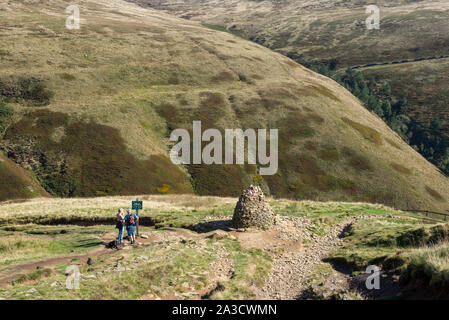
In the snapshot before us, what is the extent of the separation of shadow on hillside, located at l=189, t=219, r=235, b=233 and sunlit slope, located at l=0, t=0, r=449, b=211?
131 ft

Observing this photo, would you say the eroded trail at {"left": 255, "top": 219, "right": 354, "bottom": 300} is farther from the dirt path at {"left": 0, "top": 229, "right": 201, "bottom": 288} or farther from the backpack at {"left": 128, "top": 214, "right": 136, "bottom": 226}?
the backpack at {"left": 128, "top": 214, "right": 136, "bottom": 226}

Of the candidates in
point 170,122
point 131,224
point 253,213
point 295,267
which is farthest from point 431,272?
point 170,122

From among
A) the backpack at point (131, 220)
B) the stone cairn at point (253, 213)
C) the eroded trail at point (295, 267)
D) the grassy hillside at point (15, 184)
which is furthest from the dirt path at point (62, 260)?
the grassy hillside at point (15, 184)

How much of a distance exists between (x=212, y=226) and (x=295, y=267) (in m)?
10.7

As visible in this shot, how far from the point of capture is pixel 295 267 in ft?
70.0

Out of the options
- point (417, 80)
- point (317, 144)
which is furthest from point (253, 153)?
point (417, 80)

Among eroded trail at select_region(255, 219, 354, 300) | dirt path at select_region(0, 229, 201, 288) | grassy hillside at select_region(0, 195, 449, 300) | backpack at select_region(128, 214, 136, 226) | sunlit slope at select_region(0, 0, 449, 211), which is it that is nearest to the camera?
grassy hillside at select_region(0, 195, 449, 300)

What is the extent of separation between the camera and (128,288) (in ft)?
50.2

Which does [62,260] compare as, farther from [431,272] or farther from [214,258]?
[431,272]

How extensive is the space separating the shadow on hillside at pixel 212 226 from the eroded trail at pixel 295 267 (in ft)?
15.5

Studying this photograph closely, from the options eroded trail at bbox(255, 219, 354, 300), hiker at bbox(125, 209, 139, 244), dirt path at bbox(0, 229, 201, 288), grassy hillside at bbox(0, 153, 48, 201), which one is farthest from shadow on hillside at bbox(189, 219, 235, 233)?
grassy hillside at bbox(0, 153, 48, 201)

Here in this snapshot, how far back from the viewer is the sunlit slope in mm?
72250

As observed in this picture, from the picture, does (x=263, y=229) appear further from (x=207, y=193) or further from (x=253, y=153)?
(x=253, y=153)
